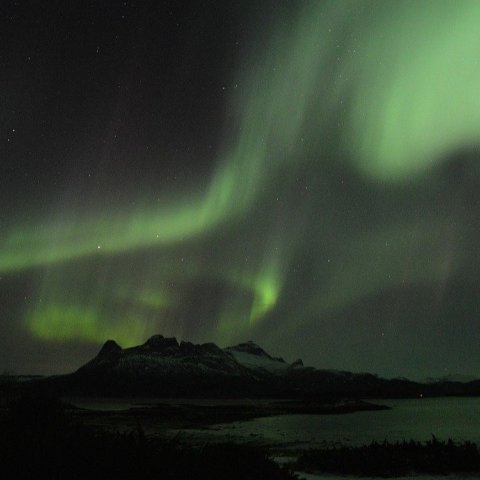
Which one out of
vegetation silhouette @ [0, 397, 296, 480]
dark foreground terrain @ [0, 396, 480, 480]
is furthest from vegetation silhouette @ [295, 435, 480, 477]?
vegetation silhouette @ [0, 397, 296, 480]

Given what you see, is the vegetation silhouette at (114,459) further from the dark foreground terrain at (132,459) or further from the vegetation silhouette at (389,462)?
the vegetation silhouette at (389,462)

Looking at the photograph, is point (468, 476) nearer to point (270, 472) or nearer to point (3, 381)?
point (270, 472)

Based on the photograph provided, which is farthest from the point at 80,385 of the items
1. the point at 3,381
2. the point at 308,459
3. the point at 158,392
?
the point at 308,459

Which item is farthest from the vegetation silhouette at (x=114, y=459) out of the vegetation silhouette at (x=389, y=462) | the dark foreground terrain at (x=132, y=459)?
the vegetation silhouette at (x=389, y=462)

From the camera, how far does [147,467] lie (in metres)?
14.7

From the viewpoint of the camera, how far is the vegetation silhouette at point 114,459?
14.2 metres

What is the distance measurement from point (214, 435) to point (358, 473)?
17.3m

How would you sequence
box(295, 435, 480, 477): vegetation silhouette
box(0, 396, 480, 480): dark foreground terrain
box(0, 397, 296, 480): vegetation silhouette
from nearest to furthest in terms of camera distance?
1. box(0, 397, 296, 480): vegetation silhouette
2. box(0, 396, 480, 480): dark foreground terrain
3. box(295, 435, 480, 477): vegetation silhouette

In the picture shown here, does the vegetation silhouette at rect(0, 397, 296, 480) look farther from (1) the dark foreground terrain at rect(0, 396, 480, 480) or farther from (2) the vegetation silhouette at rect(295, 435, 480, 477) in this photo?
(2) the vegetation silhouette at rect(295, 435, 480, 477)

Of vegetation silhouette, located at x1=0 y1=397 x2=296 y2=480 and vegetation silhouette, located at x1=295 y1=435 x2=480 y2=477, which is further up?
vegetation silhouette, located at x1=0 y1=397 x2=296 y2=480

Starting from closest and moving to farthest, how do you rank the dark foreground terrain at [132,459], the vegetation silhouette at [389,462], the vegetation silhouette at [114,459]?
the vegetation silhouette at [114,459], the dark foreground terrain at [132,459], the vegetation silhouette at [389,462]

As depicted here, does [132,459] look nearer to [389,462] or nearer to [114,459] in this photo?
[114,459]

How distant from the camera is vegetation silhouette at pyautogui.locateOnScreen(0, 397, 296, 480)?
1425cm

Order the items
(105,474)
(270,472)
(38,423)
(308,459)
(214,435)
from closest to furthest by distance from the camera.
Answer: (105,474) → (270,472) → (38,423) → (308,459) → (214,435)
